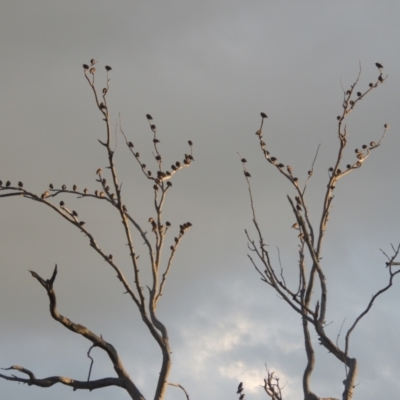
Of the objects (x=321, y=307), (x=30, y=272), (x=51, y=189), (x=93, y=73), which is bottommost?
(x=30, y=272)

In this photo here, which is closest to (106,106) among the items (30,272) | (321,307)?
(30,272)

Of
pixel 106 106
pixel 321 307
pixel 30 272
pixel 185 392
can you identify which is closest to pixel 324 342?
pixel 321 307

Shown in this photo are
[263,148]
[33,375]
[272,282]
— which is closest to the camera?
[272,282]

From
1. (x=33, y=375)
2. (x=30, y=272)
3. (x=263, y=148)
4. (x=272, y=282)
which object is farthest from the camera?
(x=263, y=148)

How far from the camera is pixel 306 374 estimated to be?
1022 centimetres

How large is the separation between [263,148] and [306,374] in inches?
121

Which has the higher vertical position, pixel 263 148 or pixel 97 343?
pixel 263 148

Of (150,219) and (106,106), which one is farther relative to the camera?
(150,219)

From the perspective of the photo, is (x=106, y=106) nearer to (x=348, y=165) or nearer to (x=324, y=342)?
(x=348, y=165)

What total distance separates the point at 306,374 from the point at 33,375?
342cm

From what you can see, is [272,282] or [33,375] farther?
[33,375]

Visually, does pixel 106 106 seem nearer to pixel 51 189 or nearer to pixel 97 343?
pixel 51 189

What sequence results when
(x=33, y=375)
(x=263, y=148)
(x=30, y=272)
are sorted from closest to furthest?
(x=30, y=272) < (x=33, y=375) < (x=263, y=148)

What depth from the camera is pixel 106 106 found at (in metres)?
11.1
